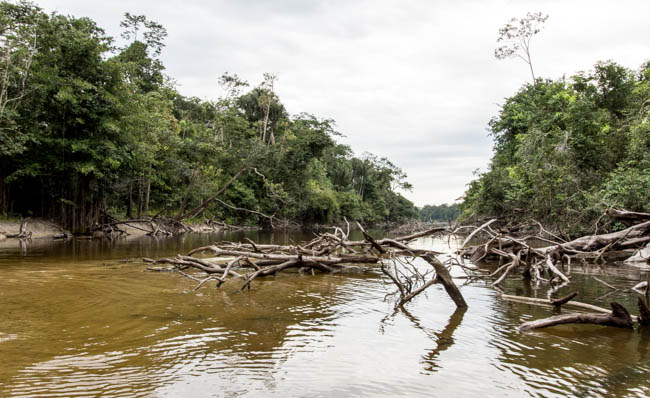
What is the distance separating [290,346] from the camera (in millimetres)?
4852

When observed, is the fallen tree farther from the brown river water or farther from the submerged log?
the brown river water

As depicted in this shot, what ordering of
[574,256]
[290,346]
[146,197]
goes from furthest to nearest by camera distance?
[146,197], [574,256], [290,346]

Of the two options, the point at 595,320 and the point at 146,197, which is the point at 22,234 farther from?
the point at 595,320

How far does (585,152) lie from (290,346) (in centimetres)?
2066

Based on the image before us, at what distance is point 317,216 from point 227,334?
48.8 metres

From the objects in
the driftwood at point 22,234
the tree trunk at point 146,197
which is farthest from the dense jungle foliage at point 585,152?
the tree trunk at point 146,197

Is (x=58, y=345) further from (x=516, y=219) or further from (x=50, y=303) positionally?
(x=516, y=219)

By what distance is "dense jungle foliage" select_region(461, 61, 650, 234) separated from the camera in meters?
15.3

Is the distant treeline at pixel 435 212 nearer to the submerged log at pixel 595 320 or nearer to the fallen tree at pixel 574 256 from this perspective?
the fallen tree at pixel 574 256

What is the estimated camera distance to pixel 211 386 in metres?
3.65

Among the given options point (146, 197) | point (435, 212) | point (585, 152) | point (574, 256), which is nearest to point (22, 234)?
point (146, 197)

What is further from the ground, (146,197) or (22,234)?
(146,197)

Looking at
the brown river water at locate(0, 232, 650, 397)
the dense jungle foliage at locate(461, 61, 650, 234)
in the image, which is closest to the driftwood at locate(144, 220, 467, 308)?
the brown river water at locate(0, 232, 650, 397)

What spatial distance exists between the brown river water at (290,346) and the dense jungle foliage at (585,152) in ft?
30.2
